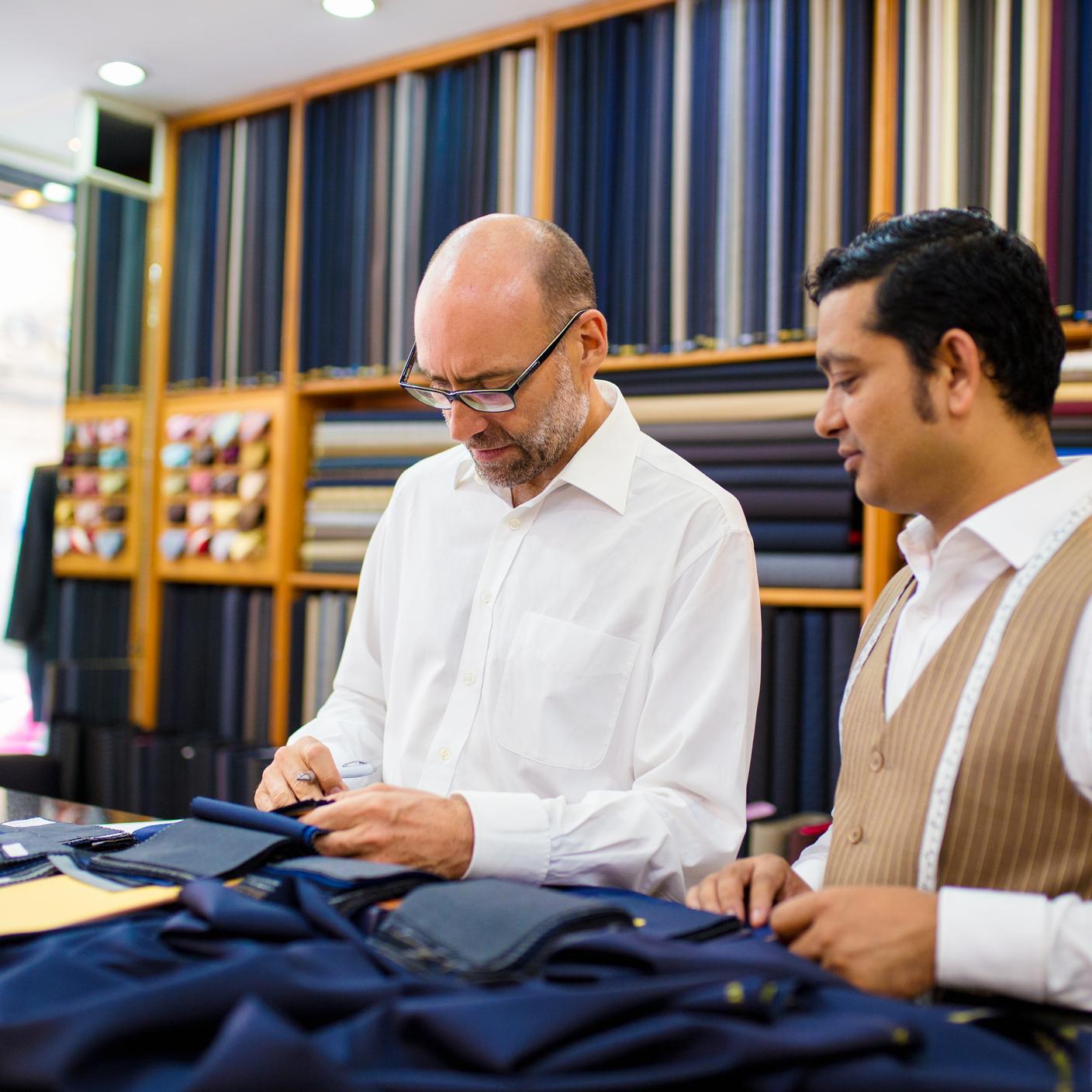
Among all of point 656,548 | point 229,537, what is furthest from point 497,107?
point 656,548

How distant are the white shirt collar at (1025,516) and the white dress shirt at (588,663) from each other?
0.46 meters

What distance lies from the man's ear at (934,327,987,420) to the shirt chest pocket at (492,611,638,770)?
60 centimetres

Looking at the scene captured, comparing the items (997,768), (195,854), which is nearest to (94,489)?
(195,854)

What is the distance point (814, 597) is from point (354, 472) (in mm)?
1414

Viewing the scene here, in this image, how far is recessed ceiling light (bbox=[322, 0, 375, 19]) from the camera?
309cm

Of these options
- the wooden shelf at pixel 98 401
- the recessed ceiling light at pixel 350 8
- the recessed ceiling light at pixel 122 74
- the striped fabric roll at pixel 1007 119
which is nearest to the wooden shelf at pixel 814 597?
the striped fabric roll at pixel 1007 119

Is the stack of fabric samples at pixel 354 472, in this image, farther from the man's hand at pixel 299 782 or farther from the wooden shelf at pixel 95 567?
the man's hand at pixel 299 782

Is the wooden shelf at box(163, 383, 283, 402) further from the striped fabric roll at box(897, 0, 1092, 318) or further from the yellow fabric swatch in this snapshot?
the yellow fabric swatch

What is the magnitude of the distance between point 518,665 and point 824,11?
190 centimetres

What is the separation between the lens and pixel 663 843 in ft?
4.62

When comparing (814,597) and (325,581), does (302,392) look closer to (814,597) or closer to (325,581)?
(325,581)

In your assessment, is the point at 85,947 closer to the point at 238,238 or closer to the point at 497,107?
the point at 497,107

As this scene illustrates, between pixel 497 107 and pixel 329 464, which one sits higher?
pixel 497 107

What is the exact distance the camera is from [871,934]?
3.09 ft
